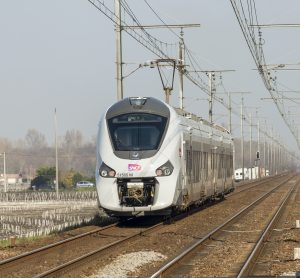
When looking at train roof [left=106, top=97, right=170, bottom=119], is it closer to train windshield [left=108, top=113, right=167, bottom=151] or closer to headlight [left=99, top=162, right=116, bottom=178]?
train windshield [left=108, top=113, right=167, bottom=151]

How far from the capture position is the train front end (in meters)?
20.1

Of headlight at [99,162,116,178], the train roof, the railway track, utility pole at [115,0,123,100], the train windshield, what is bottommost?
the railway track

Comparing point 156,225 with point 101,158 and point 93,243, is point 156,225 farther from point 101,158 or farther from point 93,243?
point 93,243

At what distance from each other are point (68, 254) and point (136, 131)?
636cm

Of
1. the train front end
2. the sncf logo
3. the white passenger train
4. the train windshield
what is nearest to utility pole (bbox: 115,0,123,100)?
the white passenger train

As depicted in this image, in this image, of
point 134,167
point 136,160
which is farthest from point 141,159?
point 134,167

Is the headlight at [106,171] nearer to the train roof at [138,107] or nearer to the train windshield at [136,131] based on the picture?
the train windshield at [136,131]

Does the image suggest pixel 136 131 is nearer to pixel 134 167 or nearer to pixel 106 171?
pixel 134 167

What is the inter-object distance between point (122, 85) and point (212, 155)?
5008mm

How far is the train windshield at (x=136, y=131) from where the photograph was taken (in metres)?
20.6

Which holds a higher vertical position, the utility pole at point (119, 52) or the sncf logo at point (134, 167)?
the utility pole at point (119, 52)

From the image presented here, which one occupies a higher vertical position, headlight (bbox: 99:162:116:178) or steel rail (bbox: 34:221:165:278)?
headlight (bbox: 99:162:116:178)

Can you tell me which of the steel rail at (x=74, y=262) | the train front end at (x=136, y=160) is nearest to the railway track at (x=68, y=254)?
the steel rail at (x=74, y=262)

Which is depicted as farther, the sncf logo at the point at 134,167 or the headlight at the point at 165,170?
the headlight at the point at 165,170
